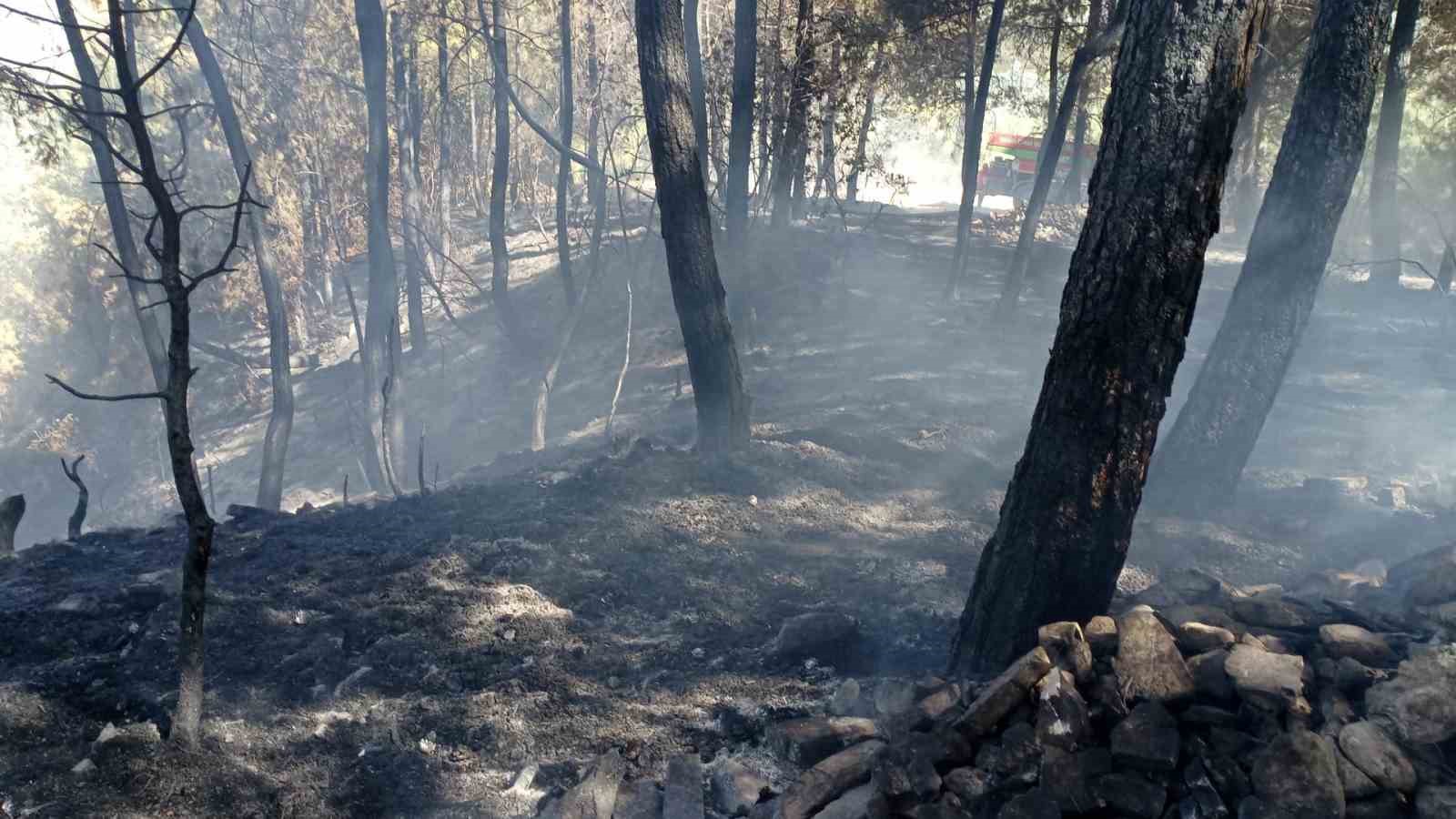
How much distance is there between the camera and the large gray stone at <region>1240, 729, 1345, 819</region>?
2801mm

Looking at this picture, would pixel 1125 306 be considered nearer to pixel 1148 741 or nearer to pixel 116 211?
pixel 1148 741

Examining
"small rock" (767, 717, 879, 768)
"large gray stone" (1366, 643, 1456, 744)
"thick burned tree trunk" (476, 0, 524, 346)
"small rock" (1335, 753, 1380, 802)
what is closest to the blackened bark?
"thick burned tree trunk" (476, 0, 524, 346)

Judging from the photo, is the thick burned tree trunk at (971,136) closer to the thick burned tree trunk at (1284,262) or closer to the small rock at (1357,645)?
the thick burned tree trunk at (1284,262)

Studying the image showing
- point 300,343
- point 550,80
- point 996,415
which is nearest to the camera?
point 996,415

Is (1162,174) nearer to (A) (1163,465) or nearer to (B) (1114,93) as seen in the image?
(B) (1114,93)

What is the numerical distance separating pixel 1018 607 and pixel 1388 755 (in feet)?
5.07

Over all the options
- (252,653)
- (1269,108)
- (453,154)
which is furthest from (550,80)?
(252,653)

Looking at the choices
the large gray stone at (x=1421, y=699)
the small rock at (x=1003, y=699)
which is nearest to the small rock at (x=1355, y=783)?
the large gray stone at (x=1421, y=699)

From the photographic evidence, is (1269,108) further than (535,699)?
Yes

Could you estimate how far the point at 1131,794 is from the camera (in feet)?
9.68

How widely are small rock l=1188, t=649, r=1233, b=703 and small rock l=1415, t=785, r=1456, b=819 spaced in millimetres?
630

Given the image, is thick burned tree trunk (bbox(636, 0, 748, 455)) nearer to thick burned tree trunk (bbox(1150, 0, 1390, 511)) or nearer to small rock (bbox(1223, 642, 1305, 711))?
thick burned tree trunk (bbox(1150, 0, 1390, 511))

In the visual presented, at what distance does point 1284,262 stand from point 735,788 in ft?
19.3

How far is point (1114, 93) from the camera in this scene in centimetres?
380
